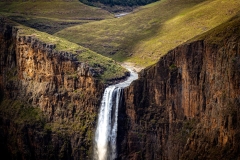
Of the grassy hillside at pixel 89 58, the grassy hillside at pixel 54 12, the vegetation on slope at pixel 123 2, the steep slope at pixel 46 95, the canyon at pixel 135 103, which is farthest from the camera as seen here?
the vegetation on slope at pixel 123 2

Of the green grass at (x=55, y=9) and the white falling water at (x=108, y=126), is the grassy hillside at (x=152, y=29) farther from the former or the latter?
the white falling water at (x=108, y=126)

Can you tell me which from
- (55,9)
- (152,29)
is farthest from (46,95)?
(55,9)

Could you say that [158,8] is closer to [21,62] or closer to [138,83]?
[21,62]

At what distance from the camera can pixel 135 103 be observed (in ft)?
231

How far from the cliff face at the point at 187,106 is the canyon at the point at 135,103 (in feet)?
0.33

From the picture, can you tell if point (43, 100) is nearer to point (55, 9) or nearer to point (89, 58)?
point (89, 58)

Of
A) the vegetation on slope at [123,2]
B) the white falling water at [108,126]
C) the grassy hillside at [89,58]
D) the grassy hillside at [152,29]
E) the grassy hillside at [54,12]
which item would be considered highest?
the vegetation on slope at [123,2]

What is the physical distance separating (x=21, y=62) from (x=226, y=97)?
3931 centimetres

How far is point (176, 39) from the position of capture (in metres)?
97.2

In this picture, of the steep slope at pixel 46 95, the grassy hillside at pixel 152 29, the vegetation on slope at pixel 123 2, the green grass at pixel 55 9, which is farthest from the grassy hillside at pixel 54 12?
the steep slope at pixel 46 95

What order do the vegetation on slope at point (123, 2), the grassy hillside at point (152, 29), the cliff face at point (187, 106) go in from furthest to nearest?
1. the vegetation on slope at point (123, 2)
2. the grassy hillside at point (152, 29)
3. the cliff face at point (187, 106)

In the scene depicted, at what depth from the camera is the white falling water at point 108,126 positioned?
7319 cm

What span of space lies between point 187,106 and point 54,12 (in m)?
83.2

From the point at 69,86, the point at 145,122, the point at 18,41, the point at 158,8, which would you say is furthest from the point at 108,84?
the point at 158,8
